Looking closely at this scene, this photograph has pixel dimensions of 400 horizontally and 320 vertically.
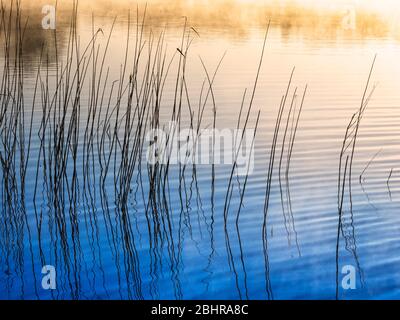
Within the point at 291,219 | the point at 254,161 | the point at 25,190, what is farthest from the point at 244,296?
the point at 25,190

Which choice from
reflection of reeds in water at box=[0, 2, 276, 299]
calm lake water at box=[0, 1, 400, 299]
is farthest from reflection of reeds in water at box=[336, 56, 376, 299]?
reflection of reeds in water at box=[0, 2, 276, 299]

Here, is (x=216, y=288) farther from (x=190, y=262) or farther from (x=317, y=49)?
(x=317, y=49)

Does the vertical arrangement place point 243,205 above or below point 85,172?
below

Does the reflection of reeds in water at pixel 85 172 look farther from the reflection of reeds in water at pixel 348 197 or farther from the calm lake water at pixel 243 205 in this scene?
the reflection of reeds in water at pixel 348 197

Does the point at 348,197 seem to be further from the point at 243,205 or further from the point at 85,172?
the point at 85,172

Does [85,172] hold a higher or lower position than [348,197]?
higher

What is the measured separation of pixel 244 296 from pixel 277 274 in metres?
0.16

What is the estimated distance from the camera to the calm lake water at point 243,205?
249cm

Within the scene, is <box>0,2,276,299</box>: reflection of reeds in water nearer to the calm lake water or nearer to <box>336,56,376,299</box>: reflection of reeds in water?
the calm lake water

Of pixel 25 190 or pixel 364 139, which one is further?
pixel 364 139

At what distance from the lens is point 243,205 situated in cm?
285

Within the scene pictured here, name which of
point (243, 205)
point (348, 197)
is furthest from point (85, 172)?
point (348, 197)

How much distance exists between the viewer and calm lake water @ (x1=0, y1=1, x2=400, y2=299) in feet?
8.18
